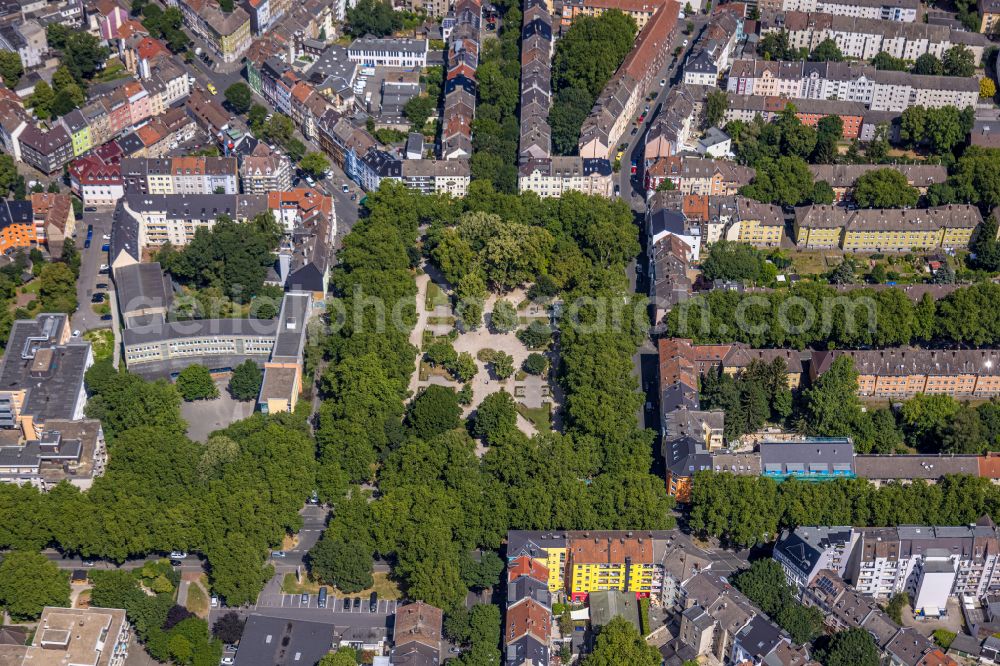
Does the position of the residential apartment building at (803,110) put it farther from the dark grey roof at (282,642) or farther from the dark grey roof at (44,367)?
the dark grey roof at (282,642)

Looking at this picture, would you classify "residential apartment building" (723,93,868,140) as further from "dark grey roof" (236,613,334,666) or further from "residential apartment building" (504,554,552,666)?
"dark grey roof" (236,613,334,666)

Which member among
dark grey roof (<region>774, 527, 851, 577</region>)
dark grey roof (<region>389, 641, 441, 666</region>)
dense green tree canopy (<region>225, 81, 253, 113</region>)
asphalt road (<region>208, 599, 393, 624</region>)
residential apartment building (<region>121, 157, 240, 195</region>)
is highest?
dense green tree canopy (<region>225, 81, 253, 113</region>)

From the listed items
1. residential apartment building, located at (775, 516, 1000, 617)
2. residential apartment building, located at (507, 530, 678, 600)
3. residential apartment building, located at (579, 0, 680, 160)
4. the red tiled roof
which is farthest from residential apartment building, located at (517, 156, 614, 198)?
residential apartment building, located at (775, 516, 1000, 617)

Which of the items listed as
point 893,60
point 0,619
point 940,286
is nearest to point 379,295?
point 0,619

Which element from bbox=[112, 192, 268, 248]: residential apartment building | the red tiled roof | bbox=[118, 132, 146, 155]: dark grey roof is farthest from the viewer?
the red tiled roof

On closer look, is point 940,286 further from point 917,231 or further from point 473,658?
point 473,658
